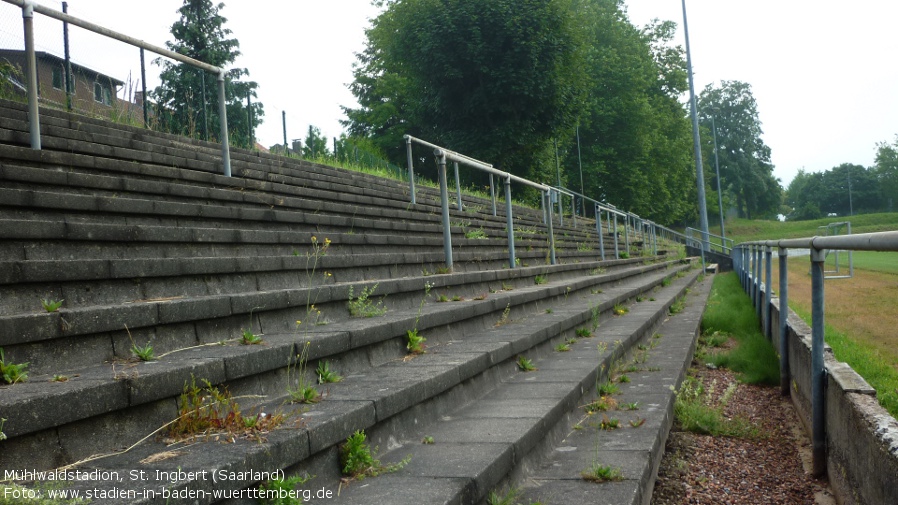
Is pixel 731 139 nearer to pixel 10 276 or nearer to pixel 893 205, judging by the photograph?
pixel 893 205

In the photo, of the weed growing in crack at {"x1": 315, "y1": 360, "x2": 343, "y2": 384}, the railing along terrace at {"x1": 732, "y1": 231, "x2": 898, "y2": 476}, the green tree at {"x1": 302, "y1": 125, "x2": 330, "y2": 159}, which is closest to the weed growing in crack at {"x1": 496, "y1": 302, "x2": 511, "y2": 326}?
the railing along terrace at {"x1": 732, "y1": 231, "x2": 898, "y2": 476}

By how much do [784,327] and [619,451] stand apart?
2.82 metres

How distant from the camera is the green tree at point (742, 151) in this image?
70.9 m

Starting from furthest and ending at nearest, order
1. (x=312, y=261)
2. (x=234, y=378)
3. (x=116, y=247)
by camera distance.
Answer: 1. (x=312, y=261)
2. (x=116, y=247)
3. (x=234, y=378)

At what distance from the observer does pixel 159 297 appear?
332 centimetres

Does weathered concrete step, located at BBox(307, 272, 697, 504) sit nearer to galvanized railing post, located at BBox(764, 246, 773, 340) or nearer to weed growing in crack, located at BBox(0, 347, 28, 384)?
weed growing in crack, located at BBox(0, 347, 28, 384)

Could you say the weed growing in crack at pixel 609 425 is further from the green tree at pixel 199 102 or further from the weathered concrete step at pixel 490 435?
the green tree at pixel 199 102

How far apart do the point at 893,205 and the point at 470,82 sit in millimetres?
27481

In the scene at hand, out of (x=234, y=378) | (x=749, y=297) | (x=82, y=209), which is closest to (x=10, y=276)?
(x=234, y=378)

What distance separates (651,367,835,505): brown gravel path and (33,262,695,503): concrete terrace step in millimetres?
627

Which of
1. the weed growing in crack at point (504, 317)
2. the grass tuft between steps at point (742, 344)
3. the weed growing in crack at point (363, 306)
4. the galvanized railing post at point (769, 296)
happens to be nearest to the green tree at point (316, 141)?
the grass tuft between steps at point (742, 344)

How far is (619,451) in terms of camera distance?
3111 millimetres

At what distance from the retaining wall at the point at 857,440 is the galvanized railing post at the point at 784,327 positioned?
4.15 feet

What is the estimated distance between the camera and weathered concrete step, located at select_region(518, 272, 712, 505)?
2.65 metres
